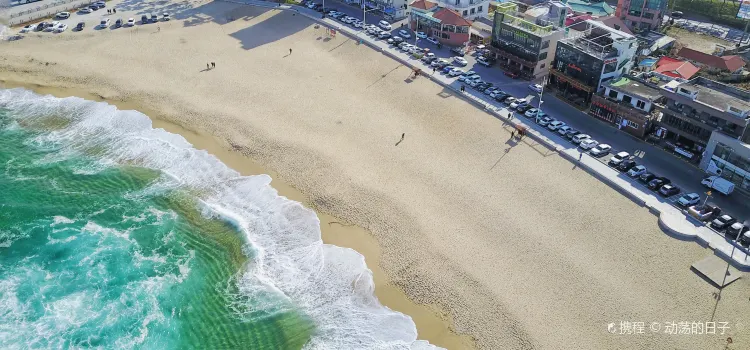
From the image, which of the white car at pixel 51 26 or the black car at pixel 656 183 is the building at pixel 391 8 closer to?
the white car at pixel 51 26

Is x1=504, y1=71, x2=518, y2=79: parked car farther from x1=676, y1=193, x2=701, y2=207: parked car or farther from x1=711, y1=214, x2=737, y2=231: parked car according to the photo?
x1=711, y1=214, x2=737, y2=231: parked car

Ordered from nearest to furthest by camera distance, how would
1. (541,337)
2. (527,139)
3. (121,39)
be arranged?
(541,337), (527,139), (121,39)

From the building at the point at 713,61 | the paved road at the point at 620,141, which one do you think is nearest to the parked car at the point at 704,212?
the paved road at the point at 620,141

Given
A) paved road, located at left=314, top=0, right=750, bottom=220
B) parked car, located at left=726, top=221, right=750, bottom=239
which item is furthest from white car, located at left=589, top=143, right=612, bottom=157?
parked car, located at left=726, top=221, right=750, bottom=239

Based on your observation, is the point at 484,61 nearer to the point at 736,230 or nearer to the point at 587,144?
the point at 587,144

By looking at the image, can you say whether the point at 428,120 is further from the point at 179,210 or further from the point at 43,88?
the point at 43,88

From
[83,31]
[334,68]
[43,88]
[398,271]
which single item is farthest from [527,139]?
[83,31]
